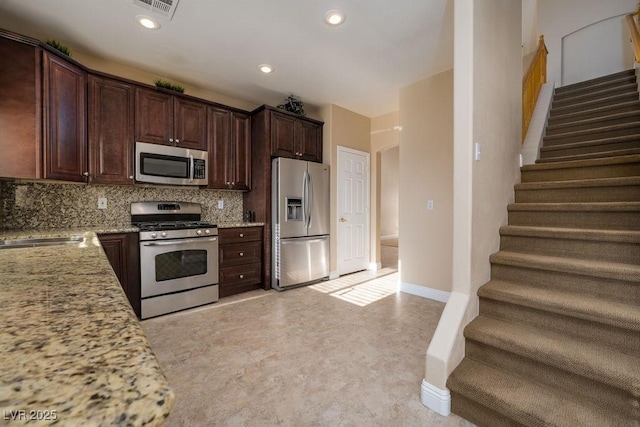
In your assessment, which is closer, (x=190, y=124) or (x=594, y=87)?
(x=190, y=124)

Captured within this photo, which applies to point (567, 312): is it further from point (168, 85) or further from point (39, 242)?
point (168, 85)

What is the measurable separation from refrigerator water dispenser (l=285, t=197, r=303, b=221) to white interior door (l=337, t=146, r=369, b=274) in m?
0.74

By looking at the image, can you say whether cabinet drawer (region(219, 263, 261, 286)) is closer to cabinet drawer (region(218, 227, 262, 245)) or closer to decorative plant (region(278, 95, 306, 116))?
cabinet drawer (region(218, 227, 262, 245))

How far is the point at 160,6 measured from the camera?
7.17 ft

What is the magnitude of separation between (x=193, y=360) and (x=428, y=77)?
150 inches

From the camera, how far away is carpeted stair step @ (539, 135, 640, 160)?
2471mm

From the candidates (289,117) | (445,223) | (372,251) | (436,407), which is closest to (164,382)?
(436,407)

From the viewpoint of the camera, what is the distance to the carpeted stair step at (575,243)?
161 cm

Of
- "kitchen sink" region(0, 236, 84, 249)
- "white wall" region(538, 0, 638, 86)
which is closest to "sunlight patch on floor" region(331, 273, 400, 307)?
"kitchen sink" region(0, 236, 84, 249)

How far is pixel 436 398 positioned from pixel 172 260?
2653 millimetres

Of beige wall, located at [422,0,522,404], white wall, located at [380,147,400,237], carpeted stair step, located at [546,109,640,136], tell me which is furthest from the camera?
white wall, located at [380,147,400,237]

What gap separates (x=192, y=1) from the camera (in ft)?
7.02

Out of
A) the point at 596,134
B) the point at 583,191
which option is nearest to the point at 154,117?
the point at 583,191

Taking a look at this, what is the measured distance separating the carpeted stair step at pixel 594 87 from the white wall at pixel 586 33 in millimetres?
1593
